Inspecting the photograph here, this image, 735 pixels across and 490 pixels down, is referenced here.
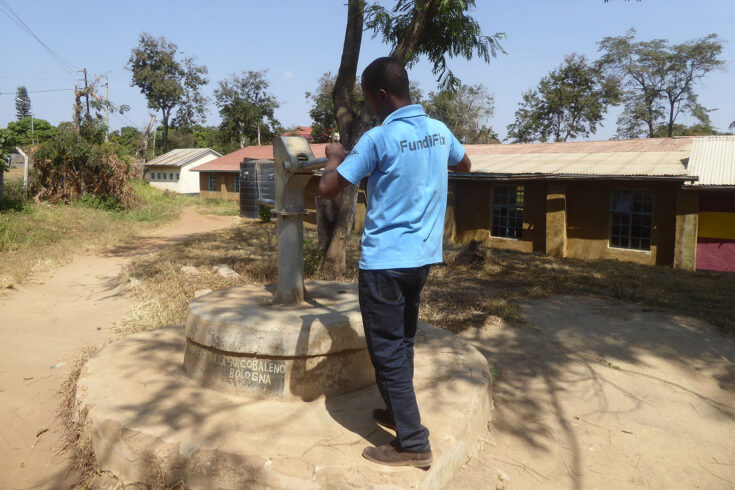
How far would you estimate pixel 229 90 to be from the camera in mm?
36406

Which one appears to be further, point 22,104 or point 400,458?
point 22,104

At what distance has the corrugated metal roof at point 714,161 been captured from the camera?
923 cm

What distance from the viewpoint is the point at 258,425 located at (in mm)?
2418

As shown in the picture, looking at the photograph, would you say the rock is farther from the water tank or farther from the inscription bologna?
the water tank

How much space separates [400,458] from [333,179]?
1.21 m

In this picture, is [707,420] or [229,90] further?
[229,90]

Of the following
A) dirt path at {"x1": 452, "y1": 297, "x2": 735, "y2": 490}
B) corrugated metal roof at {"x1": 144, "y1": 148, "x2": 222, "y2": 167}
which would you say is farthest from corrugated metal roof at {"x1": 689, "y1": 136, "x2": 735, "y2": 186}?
corrugated metal roof at {"x1": 144, "y1": 148, "x2": 222, "y2": 167}

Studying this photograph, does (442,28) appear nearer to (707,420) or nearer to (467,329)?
(467,329)

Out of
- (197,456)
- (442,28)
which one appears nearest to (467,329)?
(197,456)

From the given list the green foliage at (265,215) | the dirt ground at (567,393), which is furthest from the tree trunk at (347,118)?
the green foliage at (265,215)

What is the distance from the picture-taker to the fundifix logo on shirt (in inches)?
80.8

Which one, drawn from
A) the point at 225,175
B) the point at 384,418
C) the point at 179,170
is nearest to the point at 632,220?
the point at 384,418

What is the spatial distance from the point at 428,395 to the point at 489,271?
598cm

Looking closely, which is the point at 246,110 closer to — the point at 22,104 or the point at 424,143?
the point at 424,143
